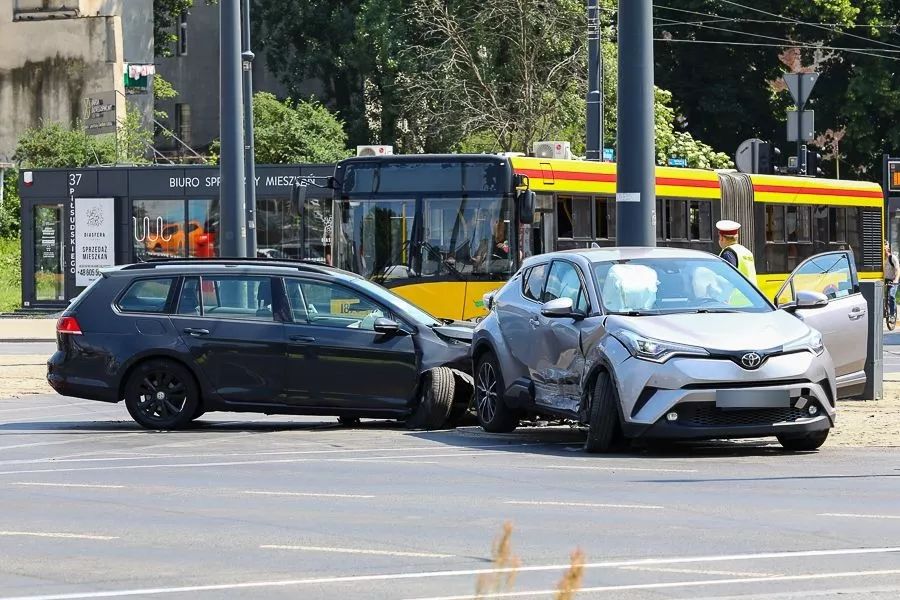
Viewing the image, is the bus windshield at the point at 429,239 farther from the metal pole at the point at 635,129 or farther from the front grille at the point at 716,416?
the front grille at the point at 716,416

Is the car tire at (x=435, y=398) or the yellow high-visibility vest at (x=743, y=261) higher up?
the yellow high-visibility vest at (x=743, y=261)

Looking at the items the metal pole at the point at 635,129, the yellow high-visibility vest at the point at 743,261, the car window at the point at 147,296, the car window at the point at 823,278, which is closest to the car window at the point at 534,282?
the metal pole at the point at 635,129

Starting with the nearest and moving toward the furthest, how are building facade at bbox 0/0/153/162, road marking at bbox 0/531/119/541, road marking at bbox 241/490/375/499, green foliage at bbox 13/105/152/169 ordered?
1. road marking at bbox 0/531/119/541
2. road marking at bbox 241/490/375/499
3. green foliage at bbox 13/105/152/169
4. building facade at bbox 0/0/153/162

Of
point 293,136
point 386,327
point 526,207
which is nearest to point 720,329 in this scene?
point 386,327

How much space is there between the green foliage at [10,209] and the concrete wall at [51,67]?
4168mm

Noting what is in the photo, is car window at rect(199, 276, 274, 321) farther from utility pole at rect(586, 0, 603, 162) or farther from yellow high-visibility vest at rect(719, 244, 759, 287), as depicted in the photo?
utility pole at rect(586, 0, 603, 162)

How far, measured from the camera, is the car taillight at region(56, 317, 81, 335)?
15.9 metres

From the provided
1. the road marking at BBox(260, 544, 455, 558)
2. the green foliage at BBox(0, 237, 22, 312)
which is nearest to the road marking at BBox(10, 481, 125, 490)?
the road marking at BBox(260, 544, 455, 558)

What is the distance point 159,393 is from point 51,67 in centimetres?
4231

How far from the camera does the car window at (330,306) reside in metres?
15.6

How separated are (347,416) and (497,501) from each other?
5809mm

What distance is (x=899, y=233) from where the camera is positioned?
40.5m

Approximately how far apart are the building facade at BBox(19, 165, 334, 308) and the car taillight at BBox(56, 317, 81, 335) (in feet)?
68.9

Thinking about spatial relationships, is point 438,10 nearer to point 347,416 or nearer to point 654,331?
point 347,416
